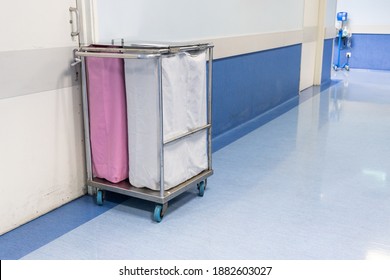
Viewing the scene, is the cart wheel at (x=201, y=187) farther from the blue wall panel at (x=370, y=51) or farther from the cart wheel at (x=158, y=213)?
the blue wall panel at (x=370, y=51)

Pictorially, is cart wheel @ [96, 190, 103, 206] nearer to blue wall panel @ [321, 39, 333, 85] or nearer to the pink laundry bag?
the pink laundry bag

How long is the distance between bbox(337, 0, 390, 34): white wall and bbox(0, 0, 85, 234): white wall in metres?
9.23

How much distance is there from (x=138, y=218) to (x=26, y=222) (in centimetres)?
71

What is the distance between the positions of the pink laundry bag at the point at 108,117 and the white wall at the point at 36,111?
0.17 m

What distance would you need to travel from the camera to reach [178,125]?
2764mm

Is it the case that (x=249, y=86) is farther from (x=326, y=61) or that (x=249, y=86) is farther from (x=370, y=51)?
(x=370, y=51)

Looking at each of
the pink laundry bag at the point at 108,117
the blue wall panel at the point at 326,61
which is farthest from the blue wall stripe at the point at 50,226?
the blue wall panel at the point at 326,61

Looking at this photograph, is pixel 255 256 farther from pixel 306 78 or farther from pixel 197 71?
pixel 306 78

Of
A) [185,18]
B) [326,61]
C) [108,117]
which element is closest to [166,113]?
[108,117]

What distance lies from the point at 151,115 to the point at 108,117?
1.19 ft

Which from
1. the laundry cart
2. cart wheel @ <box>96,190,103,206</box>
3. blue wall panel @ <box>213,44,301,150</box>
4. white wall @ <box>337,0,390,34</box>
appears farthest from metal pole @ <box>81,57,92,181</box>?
white wall @ <box>337,0,390,34</box>

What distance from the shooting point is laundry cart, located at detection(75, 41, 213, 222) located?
2.57 metres
